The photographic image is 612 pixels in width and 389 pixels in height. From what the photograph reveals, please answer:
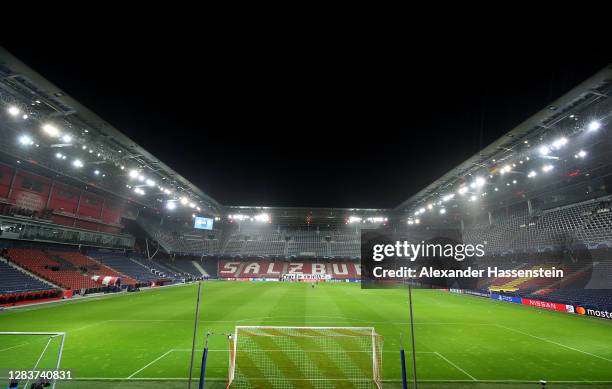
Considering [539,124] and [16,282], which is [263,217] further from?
[539,124]

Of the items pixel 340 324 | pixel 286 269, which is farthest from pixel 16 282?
pixel 286 269

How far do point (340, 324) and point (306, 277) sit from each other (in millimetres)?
42826

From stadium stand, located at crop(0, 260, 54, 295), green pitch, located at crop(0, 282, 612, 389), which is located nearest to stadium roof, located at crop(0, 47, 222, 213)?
stadium stand, located at crop(0, 260, 54, 295)

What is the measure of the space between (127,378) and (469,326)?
53.3ft

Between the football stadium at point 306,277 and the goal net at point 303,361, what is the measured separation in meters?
0.07

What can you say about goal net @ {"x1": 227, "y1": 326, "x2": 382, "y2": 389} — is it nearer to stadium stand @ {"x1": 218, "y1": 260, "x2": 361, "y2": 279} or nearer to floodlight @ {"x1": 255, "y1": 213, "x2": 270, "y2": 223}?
stadium stand @ {"x1": 218, "y1": 260, "x2": 361, "y2": 279}

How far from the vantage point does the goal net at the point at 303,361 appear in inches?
313

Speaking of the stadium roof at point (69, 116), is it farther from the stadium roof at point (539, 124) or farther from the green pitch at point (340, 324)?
the stadium roof at point (539, 124)

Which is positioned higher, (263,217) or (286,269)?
(263,217)

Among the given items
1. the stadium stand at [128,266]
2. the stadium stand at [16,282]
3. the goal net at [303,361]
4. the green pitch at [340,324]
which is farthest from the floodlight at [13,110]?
the stadium stand at [128,266]

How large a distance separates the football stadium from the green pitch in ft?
0.34

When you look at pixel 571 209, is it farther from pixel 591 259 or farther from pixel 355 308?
pixel 355 308

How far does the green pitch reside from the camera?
8.62m

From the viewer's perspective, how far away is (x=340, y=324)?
15742mm
